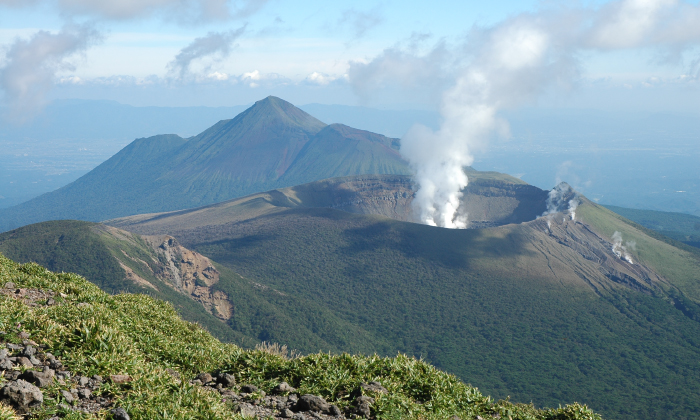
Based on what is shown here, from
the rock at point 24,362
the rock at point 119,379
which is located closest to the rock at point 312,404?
the rock at point 119,379

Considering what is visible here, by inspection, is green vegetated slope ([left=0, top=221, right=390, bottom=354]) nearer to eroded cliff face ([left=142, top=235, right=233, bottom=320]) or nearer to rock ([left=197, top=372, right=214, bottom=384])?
eroded cliff face ([left=142, top=235, right=233, bottom=320])

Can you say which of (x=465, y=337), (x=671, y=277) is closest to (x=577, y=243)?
(x=671, y=277)

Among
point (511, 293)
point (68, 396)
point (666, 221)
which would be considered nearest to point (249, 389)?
point (68, 396)

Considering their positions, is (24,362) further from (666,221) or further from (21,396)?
(666,221)

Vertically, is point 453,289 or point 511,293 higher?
point 511,293

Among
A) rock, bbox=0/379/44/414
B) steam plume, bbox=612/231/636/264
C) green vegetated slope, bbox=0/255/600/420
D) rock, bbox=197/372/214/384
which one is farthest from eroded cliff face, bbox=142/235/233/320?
steam plume, bbox=612/231/636/264

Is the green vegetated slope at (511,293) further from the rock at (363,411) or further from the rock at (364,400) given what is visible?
the rock at (363,411)

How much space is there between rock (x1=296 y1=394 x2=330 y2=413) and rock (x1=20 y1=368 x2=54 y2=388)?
328cm

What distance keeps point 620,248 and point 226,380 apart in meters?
94.7

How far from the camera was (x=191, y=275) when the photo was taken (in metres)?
66.9

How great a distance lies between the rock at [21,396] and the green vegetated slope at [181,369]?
0.40ft

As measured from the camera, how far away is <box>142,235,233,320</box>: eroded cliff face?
62.6m

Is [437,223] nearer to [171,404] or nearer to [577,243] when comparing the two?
[577,243]

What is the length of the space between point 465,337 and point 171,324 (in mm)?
59646
